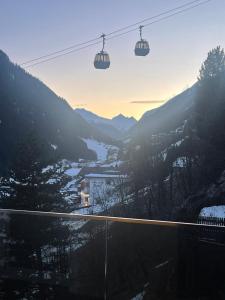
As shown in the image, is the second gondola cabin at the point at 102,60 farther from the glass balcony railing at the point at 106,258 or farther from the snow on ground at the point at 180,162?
the snow on ground at the point at 180,162

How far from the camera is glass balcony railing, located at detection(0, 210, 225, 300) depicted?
2.85 meters

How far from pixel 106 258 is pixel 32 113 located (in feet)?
258

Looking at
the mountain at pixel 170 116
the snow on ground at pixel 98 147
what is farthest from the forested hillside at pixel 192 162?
the snow on ground at pixel 98 147

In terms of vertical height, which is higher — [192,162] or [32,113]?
[32,113]

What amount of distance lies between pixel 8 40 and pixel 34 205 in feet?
32.5

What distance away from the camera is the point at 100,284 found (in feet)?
10.7

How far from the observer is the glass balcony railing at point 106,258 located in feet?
9.34

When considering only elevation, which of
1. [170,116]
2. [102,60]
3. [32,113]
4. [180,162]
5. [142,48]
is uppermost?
[32,113]

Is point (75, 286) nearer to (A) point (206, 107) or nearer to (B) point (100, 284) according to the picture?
(B) point (100, 284)

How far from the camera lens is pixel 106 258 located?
326 centimetres

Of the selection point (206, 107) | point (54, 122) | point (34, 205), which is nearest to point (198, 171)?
point (206, 107)

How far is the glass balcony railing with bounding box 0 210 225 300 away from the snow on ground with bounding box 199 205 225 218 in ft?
66.9

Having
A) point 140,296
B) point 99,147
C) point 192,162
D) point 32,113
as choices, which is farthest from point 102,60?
point 99,147

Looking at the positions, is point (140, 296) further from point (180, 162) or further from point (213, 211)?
point (180, 162)
